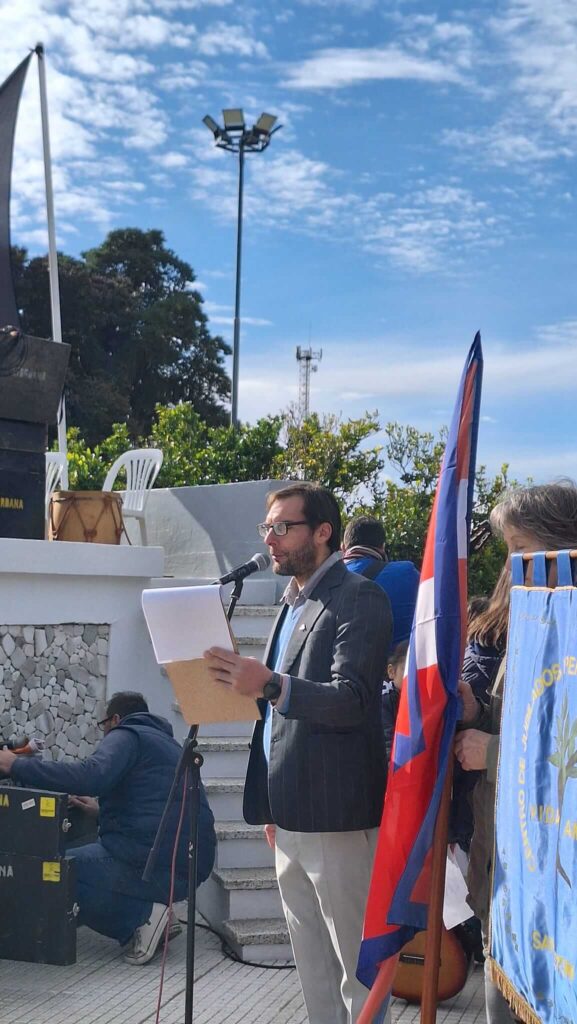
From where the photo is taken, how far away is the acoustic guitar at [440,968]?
4.58 m

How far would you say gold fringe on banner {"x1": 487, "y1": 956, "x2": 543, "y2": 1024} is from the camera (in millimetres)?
2416

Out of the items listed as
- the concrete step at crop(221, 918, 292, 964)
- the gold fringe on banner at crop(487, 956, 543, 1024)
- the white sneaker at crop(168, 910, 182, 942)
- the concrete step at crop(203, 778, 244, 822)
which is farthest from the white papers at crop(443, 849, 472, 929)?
the concrete step at crop(203, 778, 244, 822)

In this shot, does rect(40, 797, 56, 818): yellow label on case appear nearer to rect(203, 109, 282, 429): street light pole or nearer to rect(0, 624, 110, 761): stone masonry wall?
rect(0, 624, 110, 761): stone masonry wall

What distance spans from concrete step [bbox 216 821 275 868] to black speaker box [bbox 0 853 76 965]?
3.54 ft

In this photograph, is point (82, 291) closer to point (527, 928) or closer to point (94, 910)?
point (94, 910)

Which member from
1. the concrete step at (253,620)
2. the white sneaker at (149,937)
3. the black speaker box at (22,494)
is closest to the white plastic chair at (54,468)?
the black speaker box at (22,494)

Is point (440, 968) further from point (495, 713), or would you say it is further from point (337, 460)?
point (337, 460)

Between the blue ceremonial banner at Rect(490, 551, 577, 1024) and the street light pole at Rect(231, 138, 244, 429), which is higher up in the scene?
the street light pole at Rect(231, 138, 244, 429)

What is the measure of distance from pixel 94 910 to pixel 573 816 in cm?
356

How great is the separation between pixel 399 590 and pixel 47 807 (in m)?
1.89

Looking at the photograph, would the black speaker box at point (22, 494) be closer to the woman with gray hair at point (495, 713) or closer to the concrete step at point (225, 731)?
the concrete step at point (225, 731)

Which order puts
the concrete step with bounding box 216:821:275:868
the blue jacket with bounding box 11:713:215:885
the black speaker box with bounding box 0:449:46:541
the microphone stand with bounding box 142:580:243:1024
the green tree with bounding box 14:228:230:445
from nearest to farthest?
the microphone stand with bounding box 142:580:243:1024 → the blue jacket with bounding box 11:713:215:885 → the concrete step with bounding box 216:821:275:868 → the black speaker box with bounding box 0:449:46:541 → the green tree with bounding box 14:228:230:445

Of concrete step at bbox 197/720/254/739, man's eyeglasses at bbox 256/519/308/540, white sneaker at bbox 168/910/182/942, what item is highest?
man's eyeglasses at bbox 256/519/308/540

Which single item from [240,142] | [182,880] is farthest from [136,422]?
[182,880]
